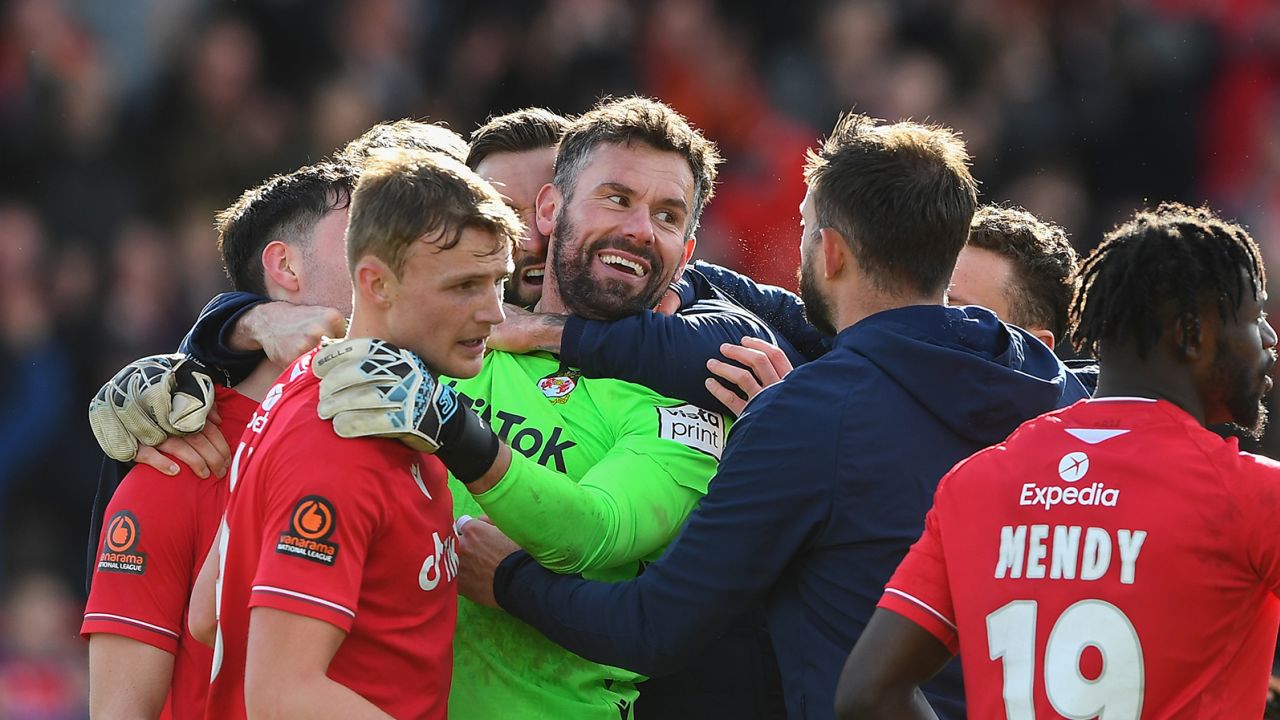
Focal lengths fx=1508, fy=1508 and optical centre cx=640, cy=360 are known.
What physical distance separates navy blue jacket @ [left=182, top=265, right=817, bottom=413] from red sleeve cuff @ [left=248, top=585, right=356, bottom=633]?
1102mm

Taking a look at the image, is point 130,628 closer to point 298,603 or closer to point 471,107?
point 298,603

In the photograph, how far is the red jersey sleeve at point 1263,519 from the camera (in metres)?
2.63

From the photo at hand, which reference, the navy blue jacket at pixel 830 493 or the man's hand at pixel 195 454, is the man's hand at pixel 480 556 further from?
the man's hand at pixel 195 454

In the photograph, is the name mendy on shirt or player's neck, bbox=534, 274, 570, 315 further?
player's neck, bbox=534, 274, 570, 315

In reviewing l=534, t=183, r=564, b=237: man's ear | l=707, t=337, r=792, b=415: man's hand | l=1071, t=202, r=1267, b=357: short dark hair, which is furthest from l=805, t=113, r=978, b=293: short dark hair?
l=534, t=183, r=564, b=237: man's ear

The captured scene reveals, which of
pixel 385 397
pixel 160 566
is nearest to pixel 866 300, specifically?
pixel 385 397

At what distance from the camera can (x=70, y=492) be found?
8.38 meters

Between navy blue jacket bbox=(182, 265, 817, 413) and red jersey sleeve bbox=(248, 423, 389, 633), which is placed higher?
navy blue jacket bbox=(182, 265, 817, 413)

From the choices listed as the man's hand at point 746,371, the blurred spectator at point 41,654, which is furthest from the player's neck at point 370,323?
the blurred spectator at point 41,654

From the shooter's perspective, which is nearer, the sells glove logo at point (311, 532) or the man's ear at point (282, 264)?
the sells glove logo at point (311, 532)

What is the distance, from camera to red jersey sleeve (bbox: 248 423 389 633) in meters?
2.83

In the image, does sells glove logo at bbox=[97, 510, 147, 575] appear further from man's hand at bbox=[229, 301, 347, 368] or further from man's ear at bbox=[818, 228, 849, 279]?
man's ear at bbox=[818, 228, 849, 279]

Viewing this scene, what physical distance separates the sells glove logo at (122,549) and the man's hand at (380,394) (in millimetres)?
747

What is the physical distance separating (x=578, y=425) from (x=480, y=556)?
476 mm
